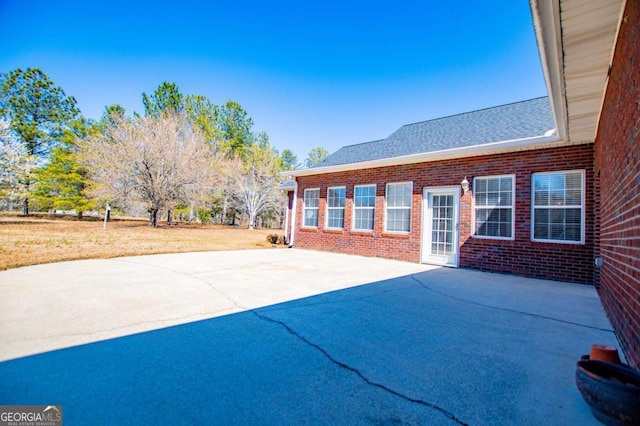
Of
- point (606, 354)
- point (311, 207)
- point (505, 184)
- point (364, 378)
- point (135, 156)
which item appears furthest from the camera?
point (135, 156)

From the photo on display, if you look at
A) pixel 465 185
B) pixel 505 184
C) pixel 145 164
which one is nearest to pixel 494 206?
pixel 505 184

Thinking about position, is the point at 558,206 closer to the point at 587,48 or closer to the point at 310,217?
the point at 587,48

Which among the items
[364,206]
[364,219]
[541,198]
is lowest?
[364,219]

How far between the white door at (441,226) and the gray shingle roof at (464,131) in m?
1.40

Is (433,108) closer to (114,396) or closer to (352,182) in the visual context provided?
(352,182)

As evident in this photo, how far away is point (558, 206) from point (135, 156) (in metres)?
20.6

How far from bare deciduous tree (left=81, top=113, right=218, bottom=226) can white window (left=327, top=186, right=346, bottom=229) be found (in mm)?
12438

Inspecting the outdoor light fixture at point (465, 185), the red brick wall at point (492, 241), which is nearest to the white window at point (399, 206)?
the red brick wall at point (492, 241)

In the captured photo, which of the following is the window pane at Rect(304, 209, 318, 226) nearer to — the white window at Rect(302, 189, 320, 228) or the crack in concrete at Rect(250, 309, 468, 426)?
the white window at Rect(302, 189, 320, 228)

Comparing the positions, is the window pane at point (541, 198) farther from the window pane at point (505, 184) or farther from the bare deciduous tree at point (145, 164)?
the bare deciduous tree at point (145, 164)

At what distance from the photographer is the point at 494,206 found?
7.19 meters

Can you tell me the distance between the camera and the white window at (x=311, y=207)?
11688mm

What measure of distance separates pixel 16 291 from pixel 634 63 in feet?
25.2

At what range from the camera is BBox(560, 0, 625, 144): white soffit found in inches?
A: 106
